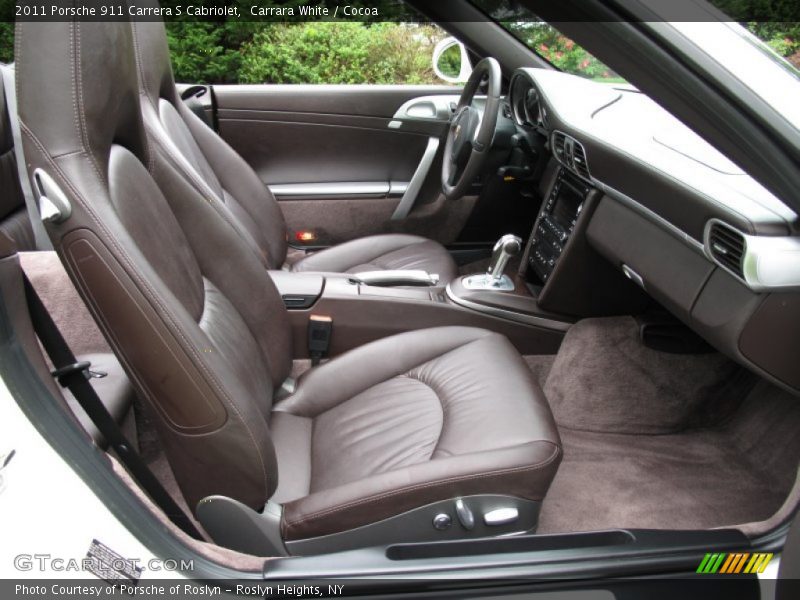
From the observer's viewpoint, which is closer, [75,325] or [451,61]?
[75,325]

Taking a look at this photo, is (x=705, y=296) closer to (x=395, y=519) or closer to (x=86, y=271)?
(x=395, y=519)

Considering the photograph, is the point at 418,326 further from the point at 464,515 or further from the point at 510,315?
the point at 464,515

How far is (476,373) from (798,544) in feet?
2.10

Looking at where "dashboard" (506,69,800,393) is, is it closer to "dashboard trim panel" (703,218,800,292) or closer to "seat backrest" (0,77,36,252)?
"dashboard trim panel" (703,218,800,292)

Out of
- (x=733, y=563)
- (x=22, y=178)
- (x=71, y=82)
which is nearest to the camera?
(x=71, y=82)

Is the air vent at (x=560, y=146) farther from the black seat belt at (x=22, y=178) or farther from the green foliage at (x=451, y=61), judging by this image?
the black seat belt at (x=22, y=178)

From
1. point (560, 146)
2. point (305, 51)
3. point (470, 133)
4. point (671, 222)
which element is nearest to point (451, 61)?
point (305, 51)

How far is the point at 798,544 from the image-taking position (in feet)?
3.03

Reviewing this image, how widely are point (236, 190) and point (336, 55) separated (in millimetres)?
1232

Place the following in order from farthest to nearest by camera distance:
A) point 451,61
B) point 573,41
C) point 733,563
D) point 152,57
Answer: point 451,61, point 152,57, point 733,563, point 573,41

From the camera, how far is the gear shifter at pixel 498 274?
72.5 inches

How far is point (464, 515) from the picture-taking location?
1020mm

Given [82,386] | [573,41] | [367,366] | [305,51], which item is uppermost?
[573,41]

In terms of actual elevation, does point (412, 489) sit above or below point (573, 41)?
below
